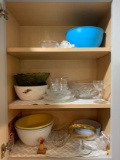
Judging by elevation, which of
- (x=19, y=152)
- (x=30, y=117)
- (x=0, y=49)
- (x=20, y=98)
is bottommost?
(x=19, y=152)

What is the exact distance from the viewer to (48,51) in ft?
2.51

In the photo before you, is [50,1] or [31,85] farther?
[31,85]

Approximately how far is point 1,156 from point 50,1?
0.76 m

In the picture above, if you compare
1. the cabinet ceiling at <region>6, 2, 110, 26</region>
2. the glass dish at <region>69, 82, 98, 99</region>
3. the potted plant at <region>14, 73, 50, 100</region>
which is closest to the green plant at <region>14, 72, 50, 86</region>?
the potted plant at <region>14, 73, 50, 100</region>

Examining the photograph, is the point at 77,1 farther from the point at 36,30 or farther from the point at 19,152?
the point at 19,152

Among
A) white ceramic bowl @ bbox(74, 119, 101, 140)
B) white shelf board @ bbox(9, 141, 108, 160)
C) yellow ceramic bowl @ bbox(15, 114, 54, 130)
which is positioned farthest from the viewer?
yellow ceramic bowl @ bbox(15, 114, 54, 130)

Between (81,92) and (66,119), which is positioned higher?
(81,92)

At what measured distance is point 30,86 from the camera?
872 mm

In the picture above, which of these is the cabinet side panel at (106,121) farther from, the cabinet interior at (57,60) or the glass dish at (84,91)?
the glass dish at (84,91)

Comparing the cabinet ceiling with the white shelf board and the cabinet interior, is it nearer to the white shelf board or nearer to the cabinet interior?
the cabinet interior

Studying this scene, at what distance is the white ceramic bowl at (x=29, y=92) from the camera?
0.87m

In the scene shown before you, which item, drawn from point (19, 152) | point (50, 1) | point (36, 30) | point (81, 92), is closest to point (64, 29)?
point (36, 30)

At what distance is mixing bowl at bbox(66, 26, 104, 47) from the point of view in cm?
82

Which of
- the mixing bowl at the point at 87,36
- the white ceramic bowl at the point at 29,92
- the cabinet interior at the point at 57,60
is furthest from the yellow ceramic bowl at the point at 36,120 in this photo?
the mixing bowl at the point at 87,36
